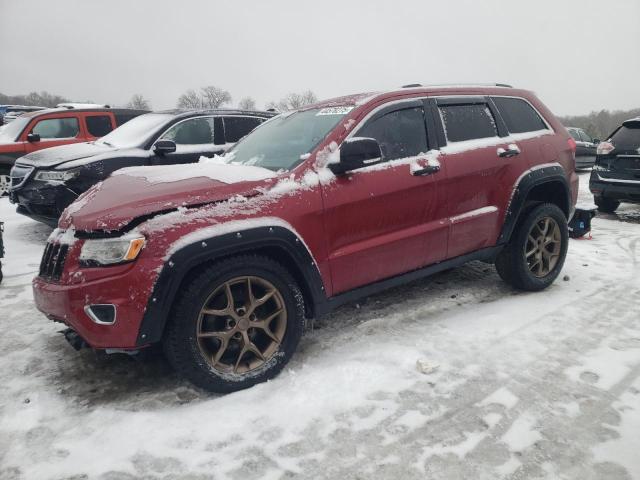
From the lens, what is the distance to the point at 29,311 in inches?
158

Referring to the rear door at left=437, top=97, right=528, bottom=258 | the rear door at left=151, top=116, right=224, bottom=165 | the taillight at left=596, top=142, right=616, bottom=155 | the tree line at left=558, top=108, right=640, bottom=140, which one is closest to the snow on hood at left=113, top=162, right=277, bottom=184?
the rear door at left=437, top=97, right=528, bottom=258

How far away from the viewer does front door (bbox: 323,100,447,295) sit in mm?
3064

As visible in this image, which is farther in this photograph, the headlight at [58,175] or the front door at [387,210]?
the headlight at [58,175]

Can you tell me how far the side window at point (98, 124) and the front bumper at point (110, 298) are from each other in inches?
293

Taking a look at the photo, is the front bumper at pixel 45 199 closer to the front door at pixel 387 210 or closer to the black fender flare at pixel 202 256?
the black fender flare at pixel 202 256

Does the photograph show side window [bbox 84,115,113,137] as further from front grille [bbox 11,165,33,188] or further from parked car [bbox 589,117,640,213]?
parked car [bbox 589,117,640,213]

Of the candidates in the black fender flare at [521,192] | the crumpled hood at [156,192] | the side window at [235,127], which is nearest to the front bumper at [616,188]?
the black fender flare at [521,192]

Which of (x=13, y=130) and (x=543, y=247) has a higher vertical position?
(x=13, y=130)

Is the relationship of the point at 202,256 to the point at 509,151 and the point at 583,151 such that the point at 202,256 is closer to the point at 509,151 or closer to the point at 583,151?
the point at 509,151

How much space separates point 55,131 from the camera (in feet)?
30.1

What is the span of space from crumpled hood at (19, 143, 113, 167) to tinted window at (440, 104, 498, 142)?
15.1 ft

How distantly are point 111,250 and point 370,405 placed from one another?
5.40 ft

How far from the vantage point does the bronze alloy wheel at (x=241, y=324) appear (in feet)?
8.88

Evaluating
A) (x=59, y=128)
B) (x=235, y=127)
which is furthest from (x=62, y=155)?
(x=59, y=128)
